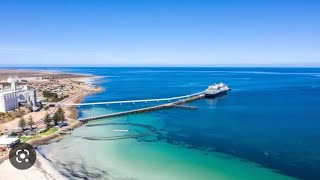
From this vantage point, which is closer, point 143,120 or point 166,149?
point 166,149

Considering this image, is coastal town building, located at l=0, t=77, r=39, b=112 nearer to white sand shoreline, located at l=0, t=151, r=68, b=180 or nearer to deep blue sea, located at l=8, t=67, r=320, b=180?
deep blue sea, located at l=8, t=67, r=320, b=180

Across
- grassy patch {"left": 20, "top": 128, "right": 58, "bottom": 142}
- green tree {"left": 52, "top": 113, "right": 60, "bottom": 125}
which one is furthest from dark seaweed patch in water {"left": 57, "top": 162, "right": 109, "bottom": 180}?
green tree {"left": 52, "top": 113, "right": 60, "bottom": 125}

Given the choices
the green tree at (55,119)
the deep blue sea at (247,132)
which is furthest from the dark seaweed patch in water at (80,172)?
the green tree at (55,119)

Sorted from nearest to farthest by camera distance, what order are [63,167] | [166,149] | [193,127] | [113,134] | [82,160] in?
[63,167] → [82,160] → [166,149] → [113,134] → [193,127]

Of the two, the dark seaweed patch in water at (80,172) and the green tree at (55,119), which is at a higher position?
the green tree at (55,119)

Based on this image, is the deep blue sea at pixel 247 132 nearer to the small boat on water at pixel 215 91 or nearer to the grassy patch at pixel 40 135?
the grassy patch at pixel 40 135

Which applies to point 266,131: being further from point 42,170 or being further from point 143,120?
point 42,170

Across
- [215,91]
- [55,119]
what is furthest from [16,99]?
[215,91]

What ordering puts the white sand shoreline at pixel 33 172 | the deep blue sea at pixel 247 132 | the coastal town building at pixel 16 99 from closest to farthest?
the white sand shoreline at pixel 33 172 → the deep blue sea at pixel 247 132 → the coastal town building at pixel 16 99

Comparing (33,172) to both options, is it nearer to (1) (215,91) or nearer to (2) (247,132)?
(2) (247,132)

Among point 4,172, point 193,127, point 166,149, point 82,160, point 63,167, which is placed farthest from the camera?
point 193,127

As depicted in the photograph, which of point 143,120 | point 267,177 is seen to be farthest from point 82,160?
point 143,120
